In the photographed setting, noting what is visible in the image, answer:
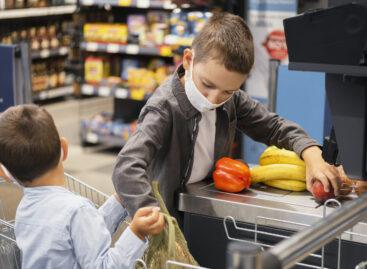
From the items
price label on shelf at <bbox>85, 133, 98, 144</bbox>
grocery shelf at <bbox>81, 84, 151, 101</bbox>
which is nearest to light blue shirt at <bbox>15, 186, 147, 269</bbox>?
grocery shelf at <bbox>81, 84, 151, 101</bbox>

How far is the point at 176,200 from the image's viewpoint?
213 cm

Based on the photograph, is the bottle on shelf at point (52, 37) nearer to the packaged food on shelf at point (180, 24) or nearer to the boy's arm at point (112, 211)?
the packaged food on shelf at point (180, 24)

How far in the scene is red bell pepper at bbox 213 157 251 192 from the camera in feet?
6.84

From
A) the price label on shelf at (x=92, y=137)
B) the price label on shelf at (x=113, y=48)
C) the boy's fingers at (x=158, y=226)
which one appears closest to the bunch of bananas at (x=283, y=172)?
the boy's fingers at (x=158, y=226)

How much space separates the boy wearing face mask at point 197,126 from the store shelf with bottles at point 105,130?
419 centimetres

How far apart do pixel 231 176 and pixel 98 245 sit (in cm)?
57

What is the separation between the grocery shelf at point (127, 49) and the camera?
618 centimetres

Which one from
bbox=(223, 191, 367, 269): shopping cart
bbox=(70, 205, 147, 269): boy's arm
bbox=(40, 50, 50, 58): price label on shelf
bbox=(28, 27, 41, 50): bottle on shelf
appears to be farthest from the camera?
bbox=(40, 50, 50, 58): price label on shelf

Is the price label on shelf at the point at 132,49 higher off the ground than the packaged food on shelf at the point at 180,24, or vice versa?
the packaged food on shelf at the point at 180,24

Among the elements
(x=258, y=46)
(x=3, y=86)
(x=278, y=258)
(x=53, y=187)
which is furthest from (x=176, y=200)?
(x=258, y=46)

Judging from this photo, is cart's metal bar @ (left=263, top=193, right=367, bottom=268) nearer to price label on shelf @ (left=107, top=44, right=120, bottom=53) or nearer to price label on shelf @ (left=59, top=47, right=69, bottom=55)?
price label on shelf @ (left=107, top=44, right=120, bottom=53)

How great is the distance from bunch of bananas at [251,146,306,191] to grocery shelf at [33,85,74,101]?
6741mm

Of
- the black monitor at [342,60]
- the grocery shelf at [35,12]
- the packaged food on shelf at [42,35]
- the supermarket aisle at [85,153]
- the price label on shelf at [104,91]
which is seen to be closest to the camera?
the black monitor at [342,60]

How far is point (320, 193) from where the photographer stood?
2.00 meters
